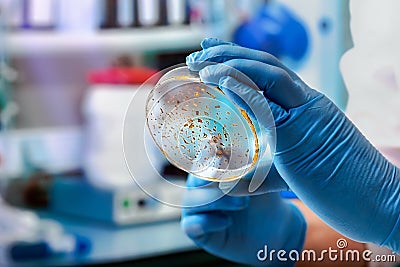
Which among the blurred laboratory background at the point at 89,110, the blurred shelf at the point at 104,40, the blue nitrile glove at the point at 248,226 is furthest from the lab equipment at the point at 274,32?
the blue nitrile glove at the point at 248,226

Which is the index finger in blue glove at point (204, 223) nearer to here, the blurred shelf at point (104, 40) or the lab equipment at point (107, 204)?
the lab equipment at point (107, 204)

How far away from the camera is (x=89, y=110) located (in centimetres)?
270

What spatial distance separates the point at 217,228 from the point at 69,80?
73.6 inches

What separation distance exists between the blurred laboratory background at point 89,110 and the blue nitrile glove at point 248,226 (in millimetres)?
963

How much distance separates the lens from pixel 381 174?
0.94m

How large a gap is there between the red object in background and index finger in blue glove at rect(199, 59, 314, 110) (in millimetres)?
1643

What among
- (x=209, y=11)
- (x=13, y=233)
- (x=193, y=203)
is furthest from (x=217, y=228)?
(x=209, y=11)

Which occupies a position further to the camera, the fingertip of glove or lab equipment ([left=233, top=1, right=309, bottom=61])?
lab equipment ([left=233, top=1, right=309, bottom=61])

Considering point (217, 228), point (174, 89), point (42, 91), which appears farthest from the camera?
point (42, 91)

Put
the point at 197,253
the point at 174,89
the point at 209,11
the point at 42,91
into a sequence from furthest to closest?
the point at 42,91
the point at 209,11
the point at 197,253
the point at 174,89

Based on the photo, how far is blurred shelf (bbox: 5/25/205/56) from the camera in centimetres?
268

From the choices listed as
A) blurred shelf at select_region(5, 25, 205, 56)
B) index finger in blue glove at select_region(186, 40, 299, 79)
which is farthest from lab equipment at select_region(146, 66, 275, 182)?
blurred shelf at select_region(5, 25, 205, 56)

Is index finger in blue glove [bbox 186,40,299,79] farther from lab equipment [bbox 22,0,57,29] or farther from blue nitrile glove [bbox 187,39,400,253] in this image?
lab equipment [bbox 22,0,57,29]

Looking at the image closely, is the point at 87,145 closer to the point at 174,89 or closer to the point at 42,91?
the point at 42,91
